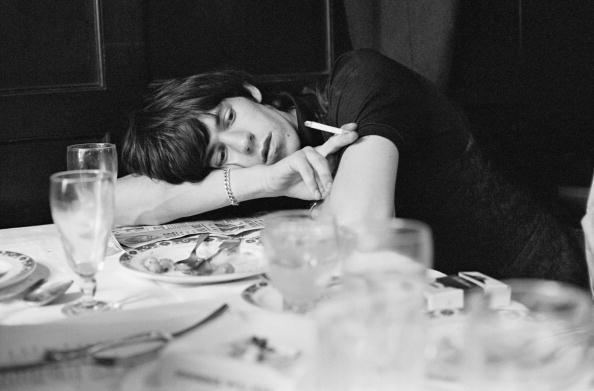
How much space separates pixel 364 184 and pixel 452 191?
0.35m

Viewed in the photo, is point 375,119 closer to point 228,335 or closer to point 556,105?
point 228,335

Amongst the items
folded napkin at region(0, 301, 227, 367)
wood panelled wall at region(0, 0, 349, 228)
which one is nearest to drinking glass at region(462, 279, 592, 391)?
folded napkin at region(0, 301, 227, 367)

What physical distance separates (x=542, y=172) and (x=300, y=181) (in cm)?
138

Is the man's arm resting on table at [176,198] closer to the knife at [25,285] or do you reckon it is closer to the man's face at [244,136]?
the man's face at [244,136]

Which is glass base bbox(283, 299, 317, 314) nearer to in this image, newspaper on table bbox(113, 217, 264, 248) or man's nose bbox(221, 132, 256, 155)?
newspaper on table bbox(113, 217, 264, 248)

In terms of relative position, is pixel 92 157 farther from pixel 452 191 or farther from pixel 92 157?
pixel 452 191

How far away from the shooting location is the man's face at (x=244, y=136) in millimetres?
1627

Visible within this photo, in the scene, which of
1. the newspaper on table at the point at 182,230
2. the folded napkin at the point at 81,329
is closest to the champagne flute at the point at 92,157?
the newspaper on table at the point at 182,230

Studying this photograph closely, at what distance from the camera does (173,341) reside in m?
0.73

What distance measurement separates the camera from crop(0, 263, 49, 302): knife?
39.8 inches

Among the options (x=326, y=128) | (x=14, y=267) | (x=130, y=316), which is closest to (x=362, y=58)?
(x=326, y=128)

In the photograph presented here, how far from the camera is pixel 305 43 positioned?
240cm

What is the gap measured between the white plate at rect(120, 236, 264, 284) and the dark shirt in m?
0.45

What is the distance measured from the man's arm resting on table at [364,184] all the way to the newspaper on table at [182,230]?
7.1 inches
